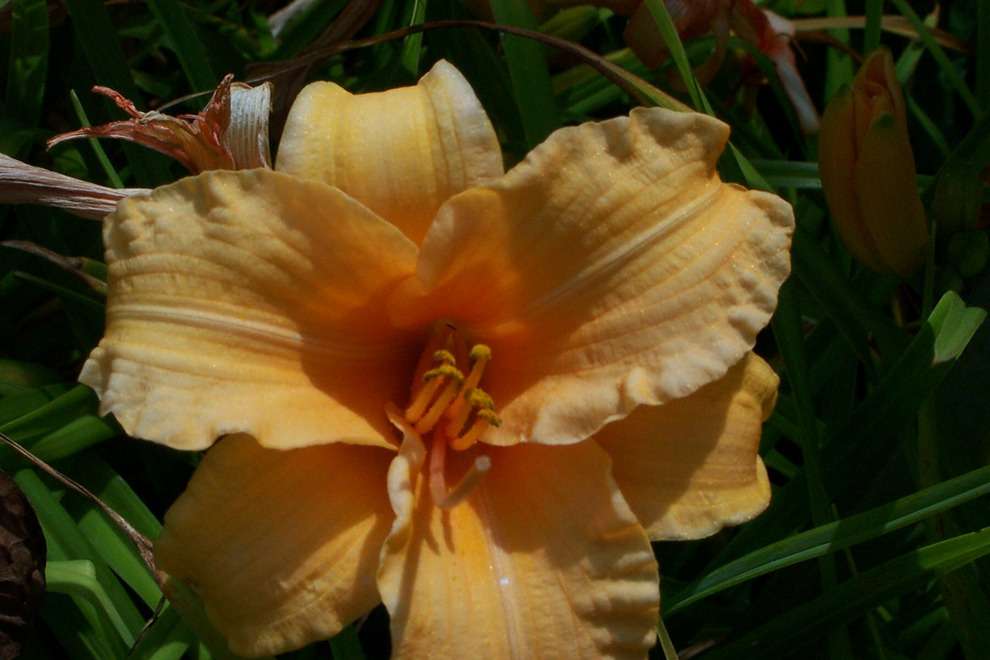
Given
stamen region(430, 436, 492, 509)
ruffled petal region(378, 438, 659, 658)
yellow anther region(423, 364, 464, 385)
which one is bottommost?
ruffled petal region(378, 438, 659, 658)

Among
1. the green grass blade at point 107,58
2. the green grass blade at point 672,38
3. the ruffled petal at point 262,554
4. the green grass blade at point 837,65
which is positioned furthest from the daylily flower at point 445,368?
the green grass blade at point 837,65

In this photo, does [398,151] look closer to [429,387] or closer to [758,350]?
[429,387]

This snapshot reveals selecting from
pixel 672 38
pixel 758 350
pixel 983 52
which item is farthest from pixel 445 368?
pixel 983 52

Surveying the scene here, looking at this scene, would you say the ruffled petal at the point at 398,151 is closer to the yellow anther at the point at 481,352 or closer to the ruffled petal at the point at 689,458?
the yellow anther at the point at 481,352

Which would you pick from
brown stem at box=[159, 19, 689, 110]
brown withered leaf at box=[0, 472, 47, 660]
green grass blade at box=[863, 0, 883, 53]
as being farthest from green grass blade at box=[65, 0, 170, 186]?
green grass blade at box=[863, 0, 883, 53]

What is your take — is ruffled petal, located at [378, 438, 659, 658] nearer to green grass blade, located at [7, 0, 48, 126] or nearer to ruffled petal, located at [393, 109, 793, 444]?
ruffled petal, located at [393, 109, 793, 444]

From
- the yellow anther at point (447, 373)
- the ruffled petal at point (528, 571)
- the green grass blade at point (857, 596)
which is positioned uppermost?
the yellow anther at point (447, 373)

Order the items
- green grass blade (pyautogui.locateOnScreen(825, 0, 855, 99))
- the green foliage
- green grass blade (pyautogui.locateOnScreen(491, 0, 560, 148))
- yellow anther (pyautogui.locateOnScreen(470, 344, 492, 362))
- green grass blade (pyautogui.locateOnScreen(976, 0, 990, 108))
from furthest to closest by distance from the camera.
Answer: green grass blade (pyautogui.locateOnScreen(825, 0, 855, 99)), green grass blade (pyautogui.locateOnScreen(976, 0, 990, 108)), green grass blade (pyautogui.locateOnScreen(491, 0, 560, 148)), the green foliage, yellow anther (pyautogui.locateOnScreen(470, 344, 492, 362))

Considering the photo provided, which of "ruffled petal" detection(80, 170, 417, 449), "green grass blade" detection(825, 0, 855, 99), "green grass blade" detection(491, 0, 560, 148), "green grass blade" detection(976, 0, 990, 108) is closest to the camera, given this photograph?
"ruffled petal" detection(80, 170, 417, 449)
